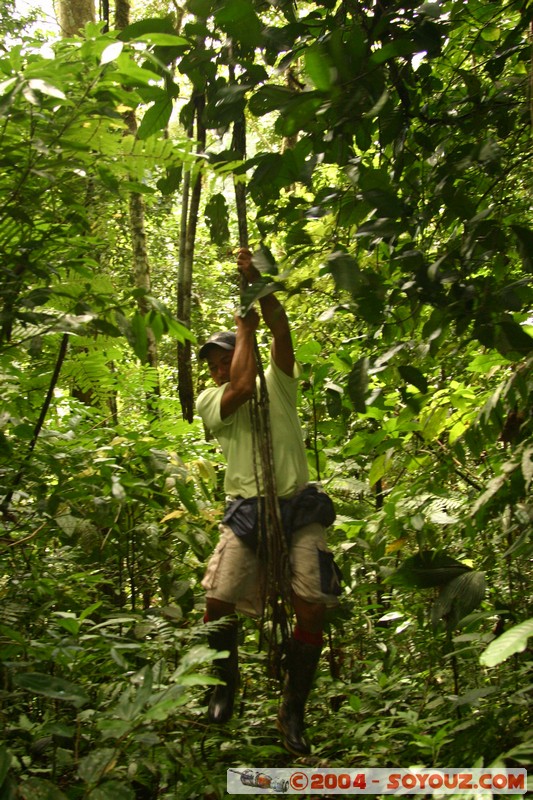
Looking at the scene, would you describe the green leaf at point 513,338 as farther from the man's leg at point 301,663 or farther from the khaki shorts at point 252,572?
the man's leg at point 301,663

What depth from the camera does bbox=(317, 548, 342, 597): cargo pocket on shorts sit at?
278 centimetres

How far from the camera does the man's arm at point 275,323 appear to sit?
8.42ft

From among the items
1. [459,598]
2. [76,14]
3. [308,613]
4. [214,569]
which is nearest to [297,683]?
[308,613]

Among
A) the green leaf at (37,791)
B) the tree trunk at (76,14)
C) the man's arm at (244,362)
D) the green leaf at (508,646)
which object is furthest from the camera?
the tree trunk at (76,14)

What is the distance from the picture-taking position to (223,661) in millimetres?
2908

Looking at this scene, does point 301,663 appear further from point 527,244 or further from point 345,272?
point 527,244

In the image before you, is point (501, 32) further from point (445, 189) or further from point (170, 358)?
point (170, 358)

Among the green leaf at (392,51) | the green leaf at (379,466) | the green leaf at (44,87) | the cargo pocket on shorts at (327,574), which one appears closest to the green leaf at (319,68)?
the green leaf at (392,51)

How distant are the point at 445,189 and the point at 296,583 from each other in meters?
1.49

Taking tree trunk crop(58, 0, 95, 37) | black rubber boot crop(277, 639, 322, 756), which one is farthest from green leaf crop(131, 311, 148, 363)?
tree trunk crop(58, 0, 95, 37)

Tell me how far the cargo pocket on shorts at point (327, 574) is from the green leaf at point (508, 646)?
1.46m

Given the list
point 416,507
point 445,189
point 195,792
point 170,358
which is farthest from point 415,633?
point 170,358

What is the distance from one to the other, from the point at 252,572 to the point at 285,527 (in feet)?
0.74

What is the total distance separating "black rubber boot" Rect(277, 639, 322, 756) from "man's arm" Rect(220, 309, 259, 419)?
3.09ft
